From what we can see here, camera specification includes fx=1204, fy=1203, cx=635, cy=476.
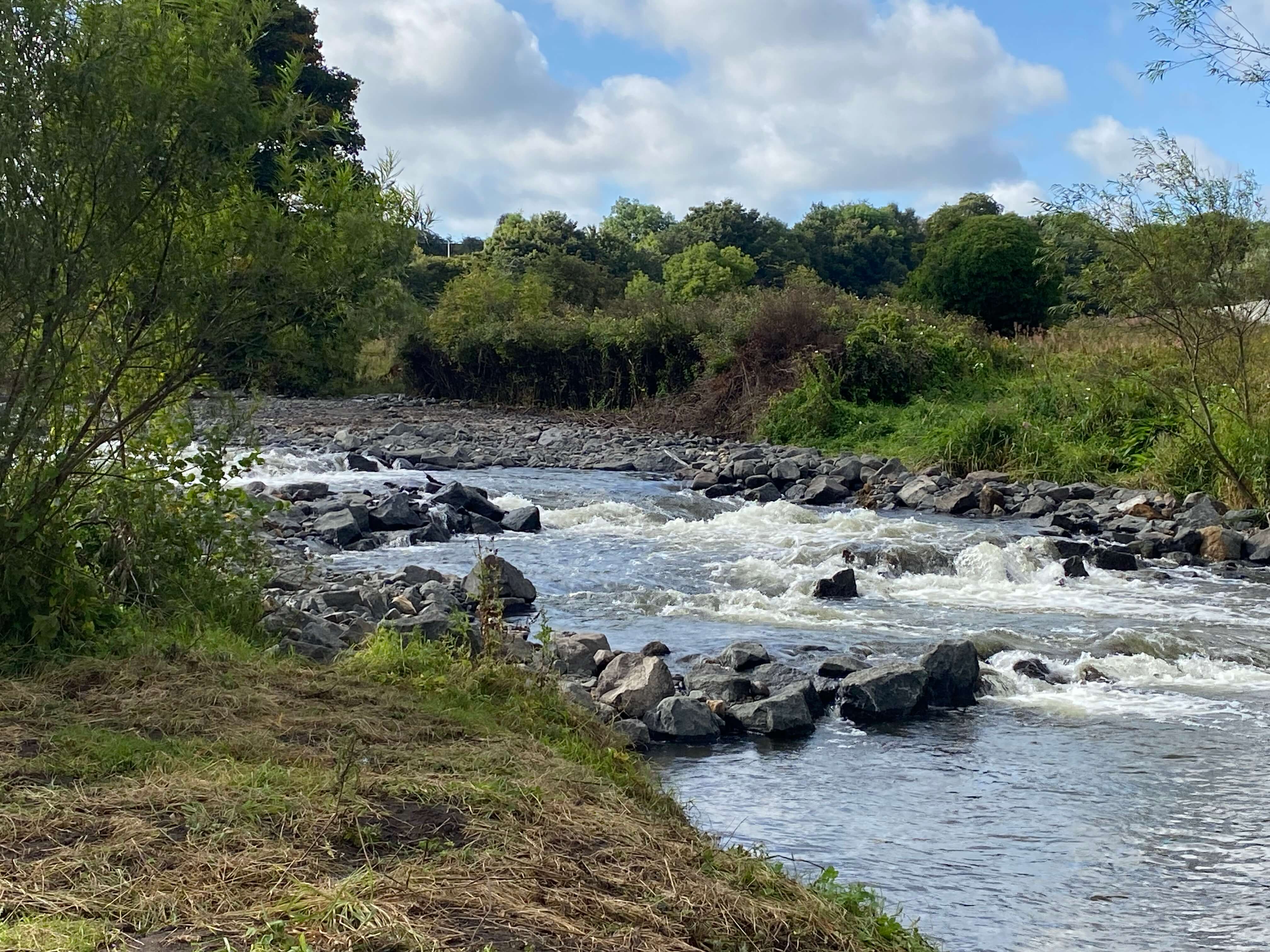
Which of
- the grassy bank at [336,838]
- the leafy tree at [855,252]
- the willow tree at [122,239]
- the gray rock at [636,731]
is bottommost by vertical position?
the gray rock at [636,731]

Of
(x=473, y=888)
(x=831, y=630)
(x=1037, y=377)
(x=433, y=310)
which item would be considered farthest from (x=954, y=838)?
(x=433, y=310)

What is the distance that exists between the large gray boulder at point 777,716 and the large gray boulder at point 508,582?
3.39 metres

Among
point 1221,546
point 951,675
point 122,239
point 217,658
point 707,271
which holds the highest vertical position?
point 707,271

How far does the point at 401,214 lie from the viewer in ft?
25.2

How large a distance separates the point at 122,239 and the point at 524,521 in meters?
11.3

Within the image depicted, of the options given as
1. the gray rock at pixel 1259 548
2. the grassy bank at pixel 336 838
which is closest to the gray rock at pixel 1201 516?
the gray rock at pixel 1259 548

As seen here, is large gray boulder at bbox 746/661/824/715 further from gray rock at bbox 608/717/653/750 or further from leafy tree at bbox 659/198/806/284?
leafy tree at bbox 659/198/806/284

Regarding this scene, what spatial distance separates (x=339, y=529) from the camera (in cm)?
1577

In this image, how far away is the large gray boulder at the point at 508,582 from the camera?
11461mm

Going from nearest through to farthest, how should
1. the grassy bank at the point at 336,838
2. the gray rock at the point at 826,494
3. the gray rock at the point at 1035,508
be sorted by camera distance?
the grassy bank at the point at 336,838
the gray rock at the point at 1035,508
the gray rock at the point at 826,494

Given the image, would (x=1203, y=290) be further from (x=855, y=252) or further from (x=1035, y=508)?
(x=855, y=252)

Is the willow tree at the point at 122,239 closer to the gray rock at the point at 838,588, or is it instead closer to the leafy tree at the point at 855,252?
the gray rock at the point at 838,588

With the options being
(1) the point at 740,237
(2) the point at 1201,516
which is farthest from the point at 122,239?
(1) the point at 740,237

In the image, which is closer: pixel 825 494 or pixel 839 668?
pixel 839 668
